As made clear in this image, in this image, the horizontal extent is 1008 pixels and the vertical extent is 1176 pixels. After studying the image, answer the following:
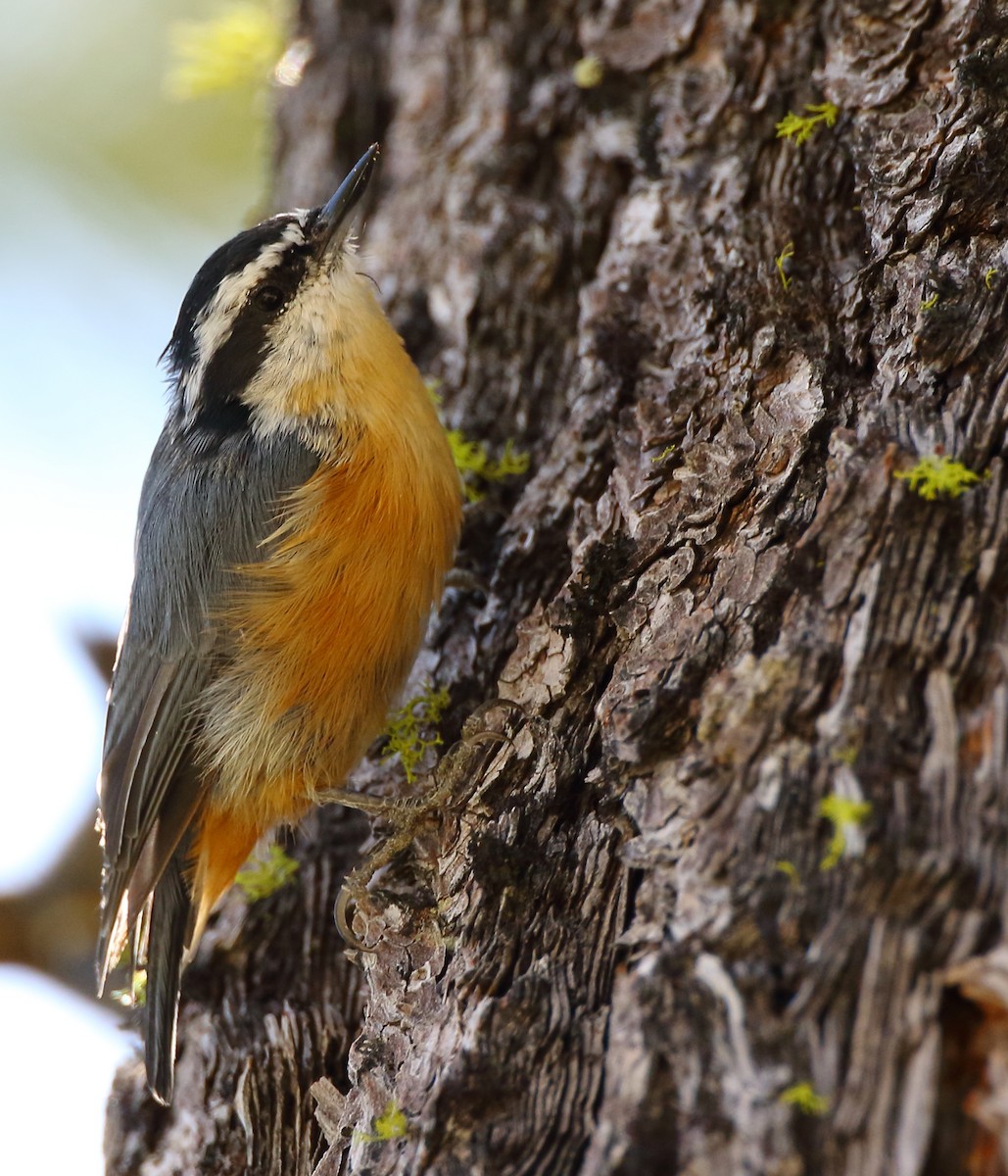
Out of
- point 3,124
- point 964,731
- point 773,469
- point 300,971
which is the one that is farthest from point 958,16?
point 3,124

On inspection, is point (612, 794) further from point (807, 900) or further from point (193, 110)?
point (193, 110)

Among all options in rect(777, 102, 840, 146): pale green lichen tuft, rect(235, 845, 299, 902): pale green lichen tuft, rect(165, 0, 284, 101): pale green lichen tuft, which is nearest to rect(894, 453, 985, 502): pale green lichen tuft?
rect(777, 102, 840, 146): pale green lichen tuft

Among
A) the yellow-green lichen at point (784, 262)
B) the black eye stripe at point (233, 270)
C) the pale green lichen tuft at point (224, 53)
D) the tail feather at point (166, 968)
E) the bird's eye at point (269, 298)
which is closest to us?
the tail feather at point (166, 968)

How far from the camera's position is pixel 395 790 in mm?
3139

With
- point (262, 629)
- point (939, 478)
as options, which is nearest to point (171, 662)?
point (262, 629)

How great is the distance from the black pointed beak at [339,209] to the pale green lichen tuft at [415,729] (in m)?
1.56

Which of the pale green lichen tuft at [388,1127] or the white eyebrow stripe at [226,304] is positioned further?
the white eyebrow stripe at [226,304]

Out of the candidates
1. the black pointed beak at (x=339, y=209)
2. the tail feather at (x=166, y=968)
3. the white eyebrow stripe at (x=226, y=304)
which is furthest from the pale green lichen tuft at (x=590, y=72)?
the tail feather at (x=166, y=968)

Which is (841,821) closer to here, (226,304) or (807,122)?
(807,122)

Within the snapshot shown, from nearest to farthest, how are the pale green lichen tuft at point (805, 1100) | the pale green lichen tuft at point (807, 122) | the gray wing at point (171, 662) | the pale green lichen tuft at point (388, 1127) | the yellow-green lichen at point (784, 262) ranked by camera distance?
the pale green lichen tuft at point (805, 1100)
the pale green lichen tuft at point (388, 1127)
the yellow-green lichen at point (784, 262)
the pale green lichen tuft at point (807, 122)
the gray wing at point (171, 662)

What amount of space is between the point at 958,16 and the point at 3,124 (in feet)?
19.5

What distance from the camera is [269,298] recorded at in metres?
3.69

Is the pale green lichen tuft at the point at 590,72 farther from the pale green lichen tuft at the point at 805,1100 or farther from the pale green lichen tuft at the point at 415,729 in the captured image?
the pale green lichen tuft at the point at 805,1100

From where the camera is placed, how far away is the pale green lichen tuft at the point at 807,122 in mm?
3109
